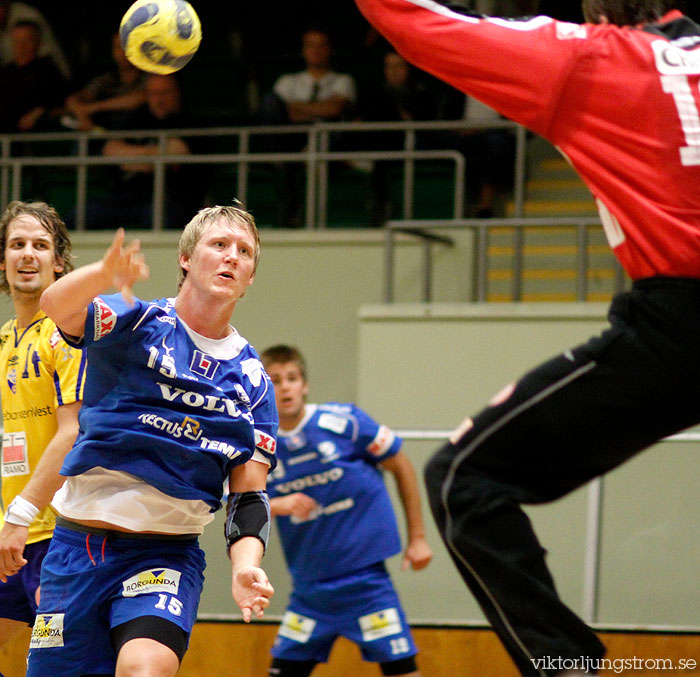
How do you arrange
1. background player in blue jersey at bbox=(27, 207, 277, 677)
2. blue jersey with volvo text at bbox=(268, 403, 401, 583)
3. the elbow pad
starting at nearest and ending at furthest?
background player in blue jersey at bbox=(27, 207, 277, 677) → the elbow pad → blue jersey with volvo text at bbox=(268, 403, 401, 583)

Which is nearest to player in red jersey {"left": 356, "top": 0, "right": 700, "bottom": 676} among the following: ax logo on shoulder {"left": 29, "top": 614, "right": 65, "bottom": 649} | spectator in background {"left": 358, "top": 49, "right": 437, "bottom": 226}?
ax logo on shoulder {"left": 29, "top": 614, "right": 65, "bottom": 649}

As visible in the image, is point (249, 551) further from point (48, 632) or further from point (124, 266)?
point (124, 266)

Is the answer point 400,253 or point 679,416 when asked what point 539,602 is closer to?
point 679,416

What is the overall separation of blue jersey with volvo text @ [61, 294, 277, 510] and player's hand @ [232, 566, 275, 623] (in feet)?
1.08

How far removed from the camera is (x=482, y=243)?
25.5ft

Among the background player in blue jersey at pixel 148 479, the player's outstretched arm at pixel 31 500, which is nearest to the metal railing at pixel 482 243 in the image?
the player's outstretched arm at pixel 31 500

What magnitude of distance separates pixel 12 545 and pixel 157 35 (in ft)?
6.01

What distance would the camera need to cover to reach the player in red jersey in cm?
252

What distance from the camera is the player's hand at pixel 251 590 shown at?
10.0 ft

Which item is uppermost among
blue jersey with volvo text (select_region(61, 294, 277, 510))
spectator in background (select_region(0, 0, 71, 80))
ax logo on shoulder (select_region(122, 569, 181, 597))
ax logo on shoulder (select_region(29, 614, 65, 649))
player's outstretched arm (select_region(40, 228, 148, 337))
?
spectator in background (select_region(0, 0, 71, 80))

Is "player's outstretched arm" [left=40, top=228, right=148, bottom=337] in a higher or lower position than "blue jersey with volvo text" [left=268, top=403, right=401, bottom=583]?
higher

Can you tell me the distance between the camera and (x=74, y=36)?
40.0ft

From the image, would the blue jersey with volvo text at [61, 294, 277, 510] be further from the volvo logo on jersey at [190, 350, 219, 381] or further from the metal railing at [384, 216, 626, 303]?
the metal railing at [384, 216, 626, 303]

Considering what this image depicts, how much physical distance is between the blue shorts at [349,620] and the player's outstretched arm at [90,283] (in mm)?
2583
